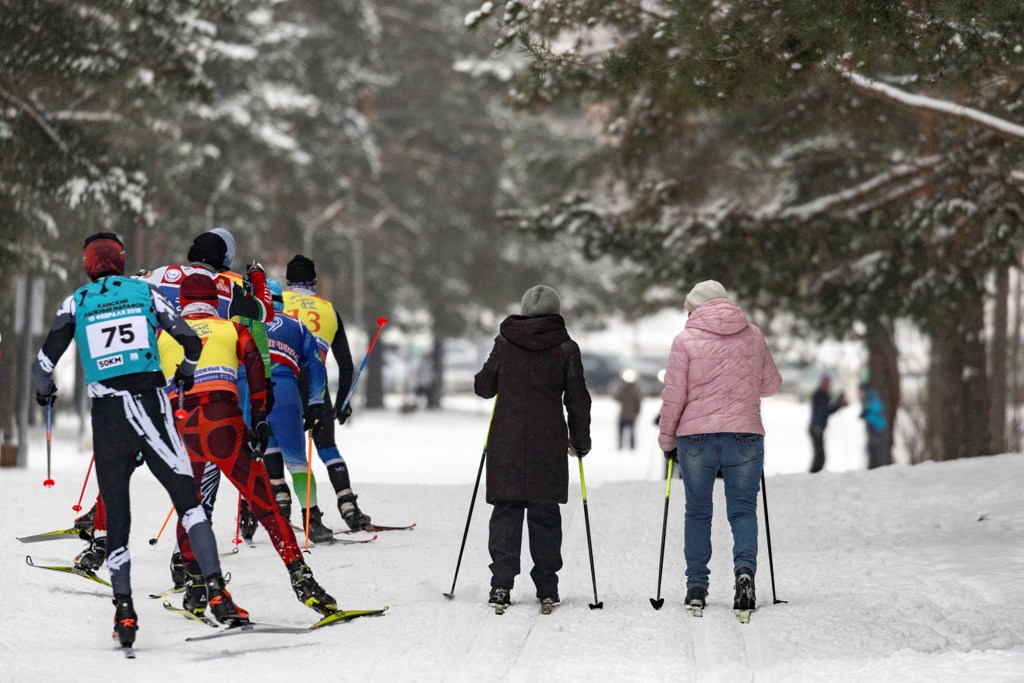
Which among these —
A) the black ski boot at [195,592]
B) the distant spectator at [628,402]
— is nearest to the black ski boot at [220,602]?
the black ski boot at [195,592]

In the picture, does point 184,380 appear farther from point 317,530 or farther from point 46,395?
point 317,530

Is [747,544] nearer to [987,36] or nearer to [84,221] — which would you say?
[987,36]

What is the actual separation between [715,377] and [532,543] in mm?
1422

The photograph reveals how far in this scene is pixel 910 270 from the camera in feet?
54.1

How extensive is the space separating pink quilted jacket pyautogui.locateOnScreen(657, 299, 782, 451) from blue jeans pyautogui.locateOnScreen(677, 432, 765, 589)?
0.30 ft

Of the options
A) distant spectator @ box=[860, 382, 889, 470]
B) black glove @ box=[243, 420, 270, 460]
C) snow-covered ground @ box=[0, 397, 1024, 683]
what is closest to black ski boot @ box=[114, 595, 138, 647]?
snow-covered ground @ box=[0, 397, 1024, 683]

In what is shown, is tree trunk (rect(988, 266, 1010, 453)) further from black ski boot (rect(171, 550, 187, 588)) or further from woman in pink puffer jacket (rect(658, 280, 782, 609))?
black ski boot (rect(171, 550, 187, 588))

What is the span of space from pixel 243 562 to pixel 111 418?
296cm

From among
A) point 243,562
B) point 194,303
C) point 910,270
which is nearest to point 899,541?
point 243,562

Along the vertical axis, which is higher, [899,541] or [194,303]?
[194,303]

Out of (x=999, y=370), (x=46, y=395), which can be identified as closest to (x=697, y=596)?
(x=46, y=395)

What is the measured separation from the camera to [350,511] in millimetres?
10617

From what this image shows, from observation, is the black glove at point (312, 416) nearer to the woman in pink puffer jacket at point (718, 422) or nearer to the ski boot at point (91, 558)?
the ski boot at point (91, 558)

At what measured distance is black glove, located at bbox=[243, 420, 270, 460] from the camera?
7544 millimetres
